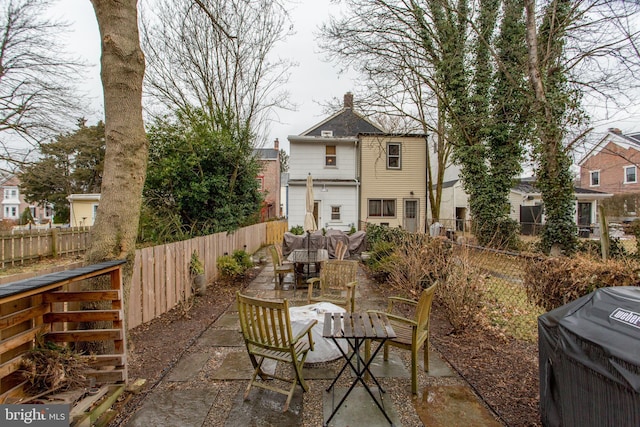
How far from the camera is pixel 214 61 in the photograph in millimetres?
11875

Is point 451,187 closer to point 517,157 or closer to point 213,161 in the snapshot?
point 517,157

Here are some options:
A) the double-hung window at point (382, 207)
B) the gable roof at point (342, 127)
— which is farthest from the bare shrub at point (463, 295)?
the gable roof at point (342, 127)

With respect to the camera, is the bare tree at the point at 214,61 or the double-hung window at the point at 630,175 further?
the double-hung window at the point at 630,175

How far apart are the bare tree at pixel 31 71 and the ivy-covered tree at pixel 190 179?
498cm

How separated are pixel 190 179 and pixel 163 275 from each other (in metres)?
4.73

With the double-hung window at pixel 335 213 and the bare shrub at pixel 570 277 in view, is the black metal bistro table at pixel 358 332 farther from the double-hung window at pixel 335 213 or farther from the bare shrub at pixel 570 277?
the double-hung window at pixel 335 213

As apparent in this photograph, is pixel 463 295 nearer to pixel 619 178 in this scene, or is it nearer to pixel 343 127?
pixel 343 127

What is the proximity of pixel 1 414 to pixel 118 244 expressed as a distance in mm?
1697

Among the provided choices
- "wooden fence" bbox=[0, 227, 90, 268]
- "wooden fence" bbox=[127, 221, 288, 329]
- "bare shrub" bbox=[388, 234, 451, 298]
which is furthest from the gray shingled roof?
"bare shrub" bbox=[388, 234, 451, 298]

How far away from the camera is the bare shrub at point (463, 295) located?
184 inches

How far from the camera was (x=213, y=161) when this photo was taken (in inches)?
392

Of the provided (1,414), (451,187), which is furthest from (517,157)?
(1,414)

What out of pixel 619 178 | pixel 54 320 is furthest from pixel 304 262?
pixel 619 178

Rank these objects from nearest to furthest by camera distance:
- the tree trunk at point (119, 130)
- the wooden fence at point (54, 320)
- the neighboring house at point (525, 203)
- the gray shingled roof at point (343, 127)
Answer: the wooden fence at point (54, 320) < the tree trunk at point (119, 130) < the gray shingled roof at point (343, 127) < the neighboring house at point (525, 203)
